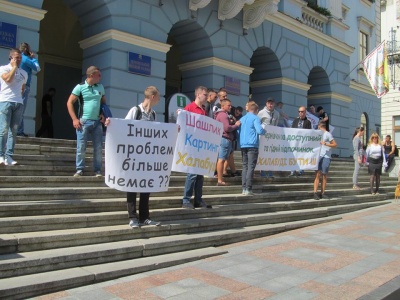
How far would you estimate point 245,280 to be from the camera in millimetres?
4703

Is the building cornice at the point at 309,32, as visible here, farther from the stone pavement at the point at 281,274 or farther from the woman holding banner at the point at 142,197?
the woman holding banner at the point at 142,197

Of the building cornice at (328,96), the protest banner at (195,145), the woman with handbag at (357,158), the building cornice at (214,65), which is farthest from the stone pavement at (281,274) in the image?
the building cornice at (328,96)

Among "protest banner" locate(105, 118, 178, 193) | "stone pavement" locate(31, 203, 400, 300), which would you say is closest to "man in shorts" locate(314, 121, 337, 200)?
"stone pavement" locate(31, 203, 400, 300)

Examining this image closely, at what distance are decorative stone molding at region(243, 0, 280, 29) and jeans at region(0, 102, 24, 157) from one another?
10635mm

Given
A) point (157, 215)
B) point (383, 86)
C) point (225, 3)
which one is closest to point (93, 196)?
point (157, 215)

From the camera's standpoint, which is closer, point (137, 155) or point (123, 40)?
point (137, 155)

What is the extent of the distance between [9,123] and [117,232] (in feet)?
8.50

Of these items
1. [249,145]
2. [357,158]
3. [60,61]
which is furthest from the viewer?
[60,61]

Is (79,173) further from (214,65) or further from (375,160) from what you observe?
(375,160)

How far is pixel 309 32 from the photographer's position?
60.5 feet

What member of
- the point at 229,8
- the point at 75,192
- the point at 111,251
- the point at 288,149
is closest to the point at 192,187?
the point at 75,192

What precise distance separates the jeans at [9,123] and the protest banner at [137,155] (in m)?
1.87

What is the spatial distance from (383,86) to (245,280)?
16.8m

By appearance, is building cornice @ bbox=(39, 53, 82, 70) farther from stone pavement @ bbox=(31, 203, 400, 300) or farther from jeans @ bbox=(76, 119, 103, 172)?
stone pavement @ bbox=(31, 203, 400, 300)
